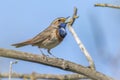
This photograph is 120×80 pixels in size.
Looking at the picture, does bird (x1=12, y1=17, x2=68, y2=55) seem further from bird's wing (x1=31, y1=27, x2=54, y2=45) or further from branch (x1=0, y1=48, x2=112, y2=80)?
branch (x1=0, y1=48, x2=112, y2=80)

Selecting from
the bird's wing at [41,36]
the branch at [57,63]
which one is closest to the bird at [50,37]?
the bird's wing at [41,36]

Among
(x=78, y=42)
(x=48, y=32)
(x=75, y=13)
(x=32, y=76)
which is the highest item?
(x=48, y=32)

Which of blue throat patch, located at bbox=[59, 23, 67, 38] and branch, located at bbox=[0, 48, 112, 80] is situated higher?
blue throat patch, located at bbox=[59, 23, 67, 38]

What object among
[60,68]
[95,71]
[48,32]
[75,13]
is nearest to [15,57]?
[60,68]

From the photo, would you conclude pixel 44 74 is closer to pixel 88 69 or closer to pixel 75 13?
pixel 88 69

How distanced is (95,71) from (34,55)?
0.43m

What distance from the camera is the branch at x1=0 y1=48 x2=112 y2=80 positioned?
2.51 meters

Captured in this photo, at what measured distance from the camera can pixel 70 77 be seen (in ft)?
9.85

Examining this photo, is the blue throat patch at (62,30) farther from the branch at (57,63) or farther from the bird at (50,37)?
the branch at (57,63)

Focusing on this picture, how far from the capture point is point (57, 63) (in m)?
2.72

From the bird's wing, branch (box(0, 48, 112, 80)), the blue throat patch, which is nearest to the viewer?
branch (box(0, 48, 112, 80))

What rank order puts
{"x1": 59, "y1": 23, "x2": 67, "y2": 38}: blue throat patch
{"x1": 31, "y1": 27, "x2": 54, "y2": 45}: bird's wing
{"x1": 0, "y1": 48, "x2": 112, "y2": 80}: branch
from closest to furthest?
{"x1": 0, "y1": 48, "x2": 112, "y2": 80}: branch < {"x1": 31, "y1": 27, "x2": 54, "y2": 45}: bird's wing < {"x1": 59, "y1": 23, "x2": 67, "y2": 38}: blue throat patch

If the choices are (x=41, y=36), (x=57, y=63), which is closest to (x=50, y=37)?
(x=41, y=36)

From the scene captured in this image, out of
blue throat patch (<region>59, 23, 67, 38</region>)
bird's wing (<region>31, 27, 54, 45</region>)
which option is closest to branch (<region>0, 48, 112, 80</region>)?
bird's wing (<region>31, 27, 54, 45</region>)
